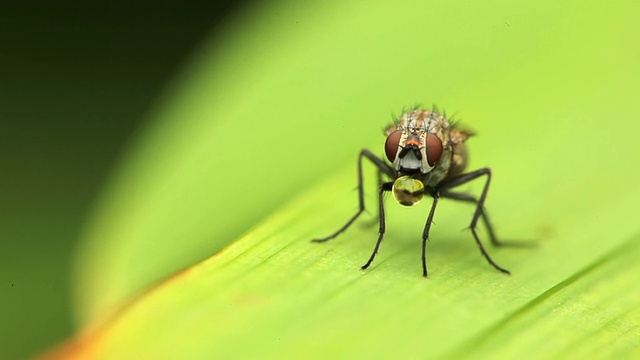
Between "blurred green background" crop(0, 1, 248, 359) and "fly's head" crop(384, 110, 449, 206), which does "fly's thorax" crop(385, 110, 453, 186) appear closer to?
"fly's head" crop(384, 110, 449, 206)

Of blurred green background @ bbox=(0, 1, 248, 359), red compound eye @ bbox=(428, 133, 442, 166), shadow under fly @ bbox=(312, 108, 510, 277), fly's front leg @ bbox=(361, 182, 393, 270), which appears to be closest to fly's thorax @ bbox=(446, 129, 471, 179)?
shadow under fly @ bbox=(312, 108, 510, 277)

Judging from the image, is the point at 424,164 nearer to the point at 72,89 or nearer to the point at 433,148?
the point at 433,148

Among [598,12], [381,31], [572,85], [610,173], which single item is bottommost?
[610,173]

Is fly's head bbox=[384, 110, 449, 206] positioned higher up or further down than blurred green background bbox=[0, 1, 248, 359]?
further down

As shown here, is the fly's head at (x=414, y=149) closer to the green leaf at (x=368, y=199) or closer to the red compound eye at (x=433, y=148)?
the red compound eye at (x=433, y=148)

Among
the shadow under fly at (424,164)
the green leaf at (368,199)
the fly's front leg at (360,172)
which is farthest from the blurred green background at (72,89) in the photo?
the shadow under fly at (424,164)

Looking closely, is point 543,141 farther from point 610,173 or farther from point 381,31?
point 381,31

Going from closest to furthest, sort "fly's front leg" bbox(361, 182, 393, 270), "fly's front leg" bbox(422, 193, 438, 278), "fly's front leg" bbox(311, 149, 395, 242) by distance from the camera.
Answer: "fly's front leg" bbox(422, 193, 438, 278)
"fly's front leg" bbox(361, 182, 393, 270)
"fly's front leg" bbox(311, 149, 395, 242)

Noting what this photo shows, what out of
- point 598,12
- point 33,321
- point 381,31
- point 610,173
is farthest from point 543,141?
point 33,321
